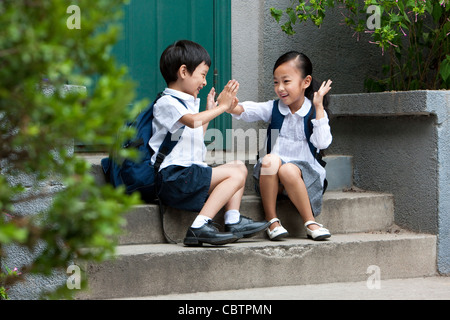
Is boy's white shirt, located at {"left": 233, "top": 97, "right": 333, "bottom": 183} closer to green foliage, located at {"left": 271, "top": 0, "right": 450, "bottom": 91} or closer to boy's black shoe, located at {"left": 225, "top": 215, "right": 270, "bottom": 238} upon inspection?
boy's black shoe, located at {"left": 225, "top": 215, "right": 270, "bottom": 238}

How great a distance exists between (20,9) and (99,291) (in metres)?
2.02

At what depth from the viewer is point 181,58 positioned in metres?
3.66

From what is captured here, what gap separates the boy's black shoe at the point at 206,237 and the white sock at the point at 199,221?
2cm

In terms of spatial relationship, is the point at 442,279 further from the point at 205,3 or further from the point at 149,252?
the point at 205,3

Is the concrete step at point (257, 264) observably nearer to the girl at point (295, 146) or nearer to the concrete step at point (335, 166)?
the girl at point (295, 146)

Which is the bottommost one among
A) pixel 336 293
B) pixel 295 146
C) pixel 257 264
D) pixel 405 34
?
pixel 336 293

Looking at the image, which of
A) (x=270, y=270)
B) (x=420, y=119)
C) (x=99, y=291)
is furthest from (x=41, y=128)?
(x=420, y=119)

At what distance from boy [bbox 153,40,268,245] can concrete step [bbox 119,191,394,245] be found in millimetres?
124

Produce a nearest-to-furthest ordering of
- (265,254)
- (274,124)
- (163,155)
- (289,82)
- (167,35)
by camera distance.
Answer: (265,254), (163,155), (289,82), (274,124), (167,35)

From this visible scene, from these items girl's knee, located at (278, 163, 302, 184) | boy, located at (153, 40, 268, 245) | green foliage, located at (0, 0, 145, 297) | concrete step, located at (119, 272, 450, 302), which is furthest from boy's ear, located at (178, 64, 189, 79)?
green foliage, located at (0, 0, 145, 297)

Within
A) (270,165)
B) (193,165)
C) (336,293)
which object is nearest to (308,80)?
(270,165)

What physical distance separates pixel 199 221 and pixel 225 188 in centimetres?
25

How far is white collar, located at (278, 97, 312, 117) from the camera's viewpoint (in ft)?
12.9

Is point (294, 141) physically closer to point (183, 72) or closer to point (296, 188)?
point (296, 188)
